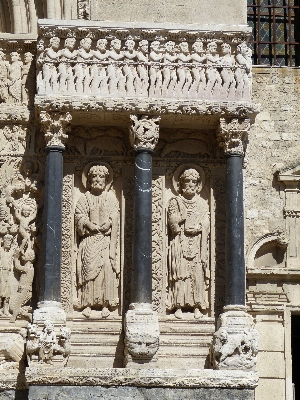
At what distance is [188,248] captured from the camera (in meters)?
12.1

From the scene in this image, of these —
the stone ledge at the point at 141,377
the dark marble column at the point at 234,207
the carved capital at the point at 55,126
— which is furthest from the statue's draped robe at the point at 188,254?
the carved capital at the point at 55,126

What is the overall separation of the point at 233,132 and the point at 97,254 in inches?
81.2

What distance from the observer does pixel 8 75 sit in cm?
1253

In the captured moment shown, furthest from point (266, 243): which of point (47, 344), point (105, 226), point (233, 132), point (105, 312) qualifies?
point (47, 344)

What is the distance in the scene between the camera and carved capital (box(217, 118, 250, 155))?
12008 mm

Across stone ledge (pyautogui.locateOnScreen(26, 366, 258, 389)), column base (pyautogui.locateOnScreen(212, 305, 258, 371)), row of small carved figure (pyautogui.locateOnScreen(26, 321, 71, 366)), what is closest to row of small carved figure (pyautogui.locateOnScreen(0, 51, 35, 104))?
row of small carved figure (pyautogui.locateOnScreen(26, 321, 71, 366))

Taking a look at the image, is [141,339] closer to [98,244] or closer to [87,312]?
[87,312]

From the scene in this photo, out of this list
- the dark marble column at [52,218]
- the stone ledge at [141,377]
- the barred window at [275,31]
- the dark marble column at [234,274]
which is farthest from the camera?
the barred window at [275,31]

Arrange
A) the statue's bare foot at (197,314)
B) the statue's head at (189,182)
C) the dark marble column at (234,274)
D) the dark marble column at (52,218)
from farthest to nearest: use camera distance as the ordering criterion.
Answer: the statue's head at (189,182) < the statue's bare foot at (197,314) < the dark marble column at (52,218) < the dark marble column at (234,274)

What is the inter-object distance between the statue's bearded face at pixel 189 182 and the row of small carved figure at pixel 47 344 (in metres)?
2.14

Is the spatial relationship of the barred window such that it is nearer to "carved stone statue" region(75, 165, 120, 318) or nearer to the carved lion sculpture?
"carved stone statue" region(75, 165, 120, 318)

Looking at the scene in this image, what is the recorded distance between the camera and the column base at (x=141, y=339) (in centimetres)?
1132

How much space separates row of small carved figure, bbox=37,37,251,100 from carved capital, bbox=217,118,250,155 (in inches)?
11.3

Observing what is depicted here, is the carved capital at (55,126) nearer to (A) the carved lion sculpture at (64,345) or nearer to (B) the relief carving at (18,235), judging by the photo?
(B) the relief carving at (18,235)
